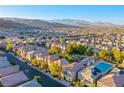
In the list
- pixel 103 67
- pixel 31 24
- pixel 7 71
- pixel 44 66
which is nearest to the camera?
pixel 7 71

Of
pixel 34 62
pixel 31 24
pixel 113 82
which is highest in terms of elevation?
pixel 113 82

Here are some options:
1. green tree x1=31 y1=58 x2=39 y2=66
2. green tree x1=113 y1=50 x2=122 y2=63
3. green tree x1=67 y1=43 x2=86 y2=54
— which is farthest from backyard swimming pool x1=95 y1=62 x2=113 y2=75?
green tree x1=67 y1=43 x2=86 y2=54

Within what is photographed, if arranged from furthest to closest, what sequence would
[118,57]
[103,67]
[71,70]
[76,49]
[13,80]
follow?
[76,49] < [118,57] < [103,67] < [71,70] < [13,80]

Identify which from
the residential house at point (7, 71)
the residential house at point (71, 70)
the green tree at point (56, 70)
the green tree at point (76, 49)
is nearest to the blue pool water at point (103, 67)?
the residential house at point (71, 70)

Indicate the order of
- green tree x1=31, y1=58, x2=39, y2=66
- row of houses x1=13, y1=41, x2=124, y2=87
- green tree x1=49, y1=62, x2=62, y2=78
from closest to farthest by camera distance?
row of houses x1=13, y1=41, x2=124, y2=87 → green tree x1=49, y1=62, x2=62, y2=78 → green tree x1=31, y1=58, x2=39, y2=66

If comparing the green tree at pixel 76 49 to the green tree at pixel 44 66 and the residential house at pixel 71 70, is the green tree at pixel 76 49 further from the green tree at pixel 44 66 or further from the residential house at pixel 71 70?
the residential house at pixel 71 70

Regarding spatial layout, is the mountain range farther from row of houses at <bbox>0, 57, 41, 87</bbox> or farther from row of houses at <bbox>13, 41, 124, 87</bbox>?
row of houses at <bbox>0, 57, 41, 87</bbox>

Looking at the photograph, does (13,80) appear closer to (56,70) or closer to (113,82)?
(56,70)

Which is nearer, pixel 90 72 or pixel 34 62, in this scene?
pixel 90 72

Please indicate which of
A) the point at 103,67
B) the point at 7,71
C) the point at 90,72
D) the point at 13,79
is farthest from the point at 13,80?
the point at 103,67

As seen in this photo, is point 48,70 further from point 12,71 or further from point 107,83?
point 107,83

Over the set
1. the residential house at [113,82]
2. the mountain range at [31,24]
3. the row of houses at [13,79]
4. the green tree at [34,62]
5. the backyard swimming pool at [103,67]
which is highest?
the row of houses at [13,79]
